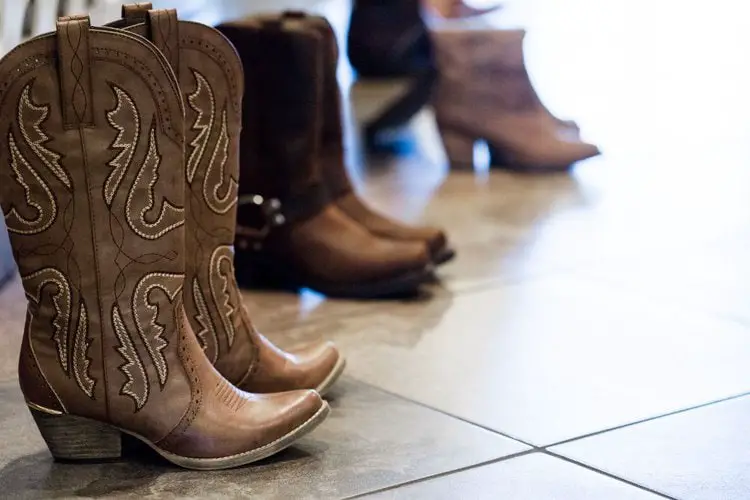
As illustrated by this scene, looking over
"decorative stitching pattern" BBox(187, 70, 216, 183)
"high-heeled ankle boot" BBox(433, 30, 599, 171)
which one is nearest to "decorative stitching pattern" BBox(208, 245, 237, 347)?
"decorative stitching pattern" BBox(187, 70, 216, 183)

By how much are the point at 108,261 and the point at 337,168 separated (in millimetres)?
884

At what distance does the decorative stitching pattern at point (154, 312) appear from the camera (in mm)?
1139

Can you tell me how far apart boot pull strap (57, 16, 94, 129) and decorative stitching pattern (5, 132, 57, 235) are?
0.06 metres

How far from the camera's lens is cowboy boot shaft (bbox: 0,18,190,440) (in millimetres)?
1073

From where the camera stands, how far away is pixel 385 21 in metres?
3.50

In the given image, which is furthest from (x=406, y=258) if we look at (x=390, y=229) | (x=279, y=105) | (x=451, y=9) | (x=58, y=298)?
(x=451, y=9)

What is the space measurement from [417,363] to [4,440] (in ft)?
1.88

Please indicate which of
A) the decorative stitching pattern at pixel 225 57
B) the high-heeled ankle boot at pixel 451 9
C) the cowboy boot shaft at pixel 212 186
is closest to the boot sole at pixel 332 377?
the cowboy boot shaft at pixel 212 186

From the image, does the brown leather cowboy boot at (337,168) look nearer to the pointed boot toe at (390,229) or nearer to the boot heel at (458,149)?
the pointed boot toe at (390,229)

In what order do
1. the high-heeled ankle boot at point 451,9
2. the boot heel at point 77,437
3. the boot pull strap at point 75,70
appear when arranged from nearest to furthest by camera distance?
the boot pull strap at point 75,70 < the boot heel at point 77,437 < the high-heeled ankle boot at point 451,9

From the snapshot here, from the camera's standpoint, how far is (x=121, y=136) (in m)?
1.10

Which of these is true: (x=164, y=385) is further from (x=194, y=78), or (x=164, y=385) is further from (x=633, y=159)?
(x=633, y=159)

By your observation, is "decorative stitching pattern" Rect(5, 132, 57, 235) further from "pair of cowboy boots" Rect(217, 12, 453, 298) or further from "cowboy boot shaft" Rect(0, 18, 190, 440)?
"pair of cowboy boots" Rect(217, 12, 453, 298)

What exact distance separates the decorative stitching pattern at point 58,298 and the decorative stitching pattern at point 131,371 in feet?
0.18
